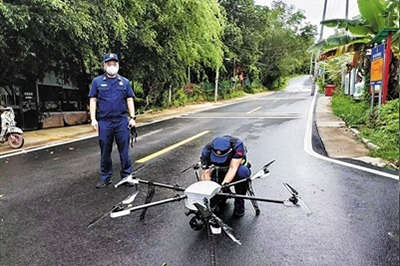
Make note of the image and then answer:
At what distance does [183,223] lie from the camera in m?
3.96

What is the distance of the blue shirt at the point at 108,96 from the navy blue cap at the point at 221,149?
202 centimetres

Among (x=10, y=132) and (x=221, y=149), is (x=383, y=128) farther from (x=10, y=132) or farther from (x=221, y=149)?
(x=10, y=132)

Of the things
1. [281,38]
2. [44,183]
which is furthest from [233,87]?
[44,183]

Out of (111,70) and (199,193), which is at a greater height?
(111,70)

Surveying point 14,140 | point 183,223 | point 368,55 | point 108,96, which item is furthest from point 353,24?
point 14,140

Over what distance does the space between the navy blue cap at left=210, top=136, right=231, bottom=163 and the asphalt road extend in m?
0.74

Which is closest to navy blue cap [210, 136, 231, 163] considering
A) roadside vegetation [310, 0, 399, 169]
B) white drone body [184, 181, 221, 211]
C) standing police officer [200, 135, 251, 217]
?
standing police officer [200, 135, 251, 217]

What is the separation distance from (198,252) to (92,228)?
52.6 inches

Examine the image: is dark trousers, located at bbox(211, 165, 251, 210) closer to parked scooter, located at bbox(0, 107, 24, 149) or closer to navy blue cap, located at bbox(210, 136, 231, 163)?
navy blue cap, located at bbox(210, 136, 231, 163)

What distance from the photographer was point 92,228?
3854 millimetres

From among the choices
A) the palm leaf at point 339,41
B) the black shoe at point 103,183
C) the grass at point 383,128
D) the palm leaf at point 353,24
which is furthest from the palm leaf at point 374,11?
the black shoe at point 103,183

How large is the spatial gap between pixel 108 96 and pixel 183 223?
241 centimetres

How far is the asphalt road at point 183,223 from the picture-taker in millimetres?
3217

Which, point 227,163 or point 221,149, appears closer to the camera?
point 221,149
